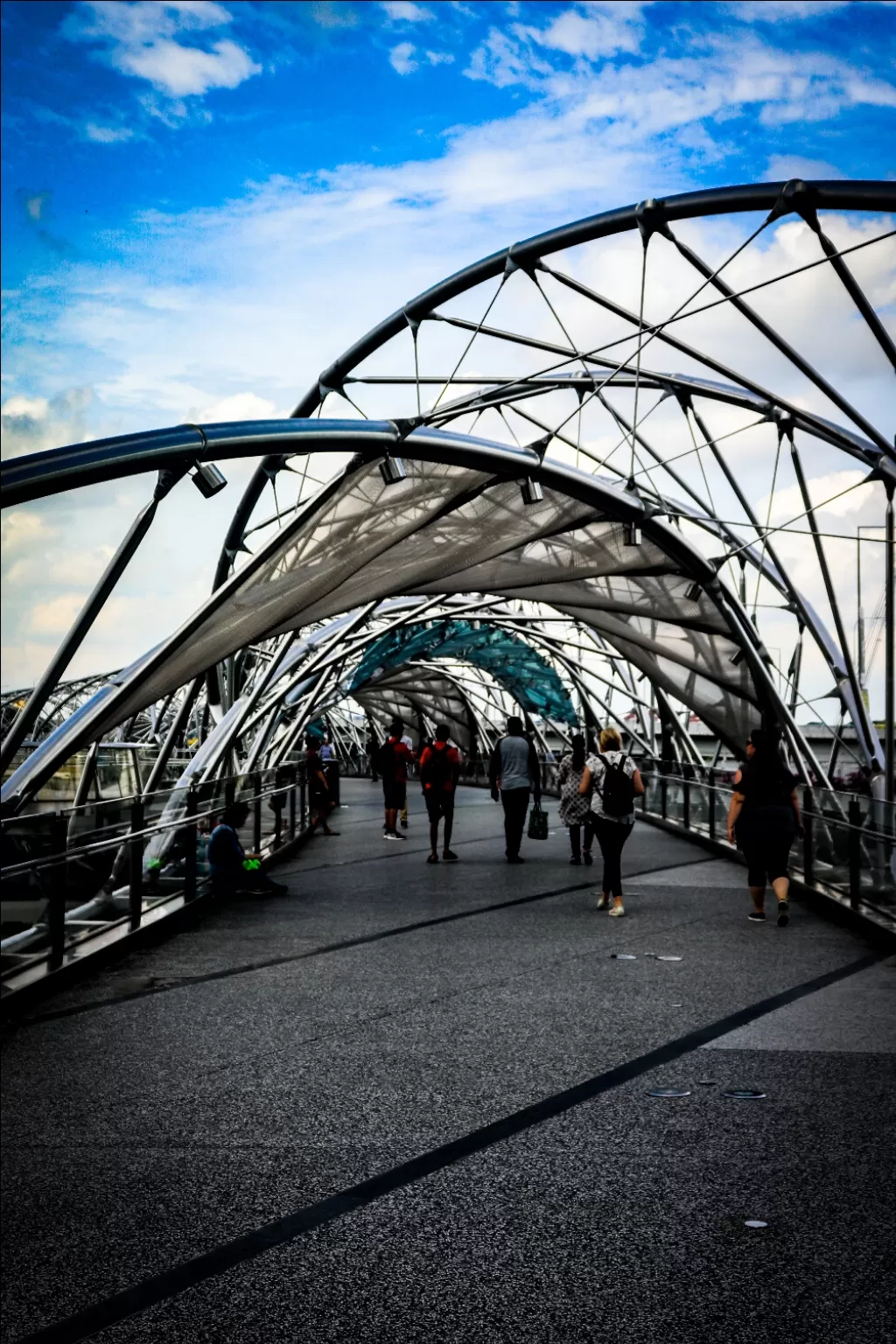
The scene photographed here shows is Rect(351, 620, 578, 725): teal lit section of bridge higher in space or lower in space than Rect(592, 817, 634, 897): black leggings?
higher

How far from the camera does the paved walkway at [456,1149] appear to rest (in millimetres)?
3986

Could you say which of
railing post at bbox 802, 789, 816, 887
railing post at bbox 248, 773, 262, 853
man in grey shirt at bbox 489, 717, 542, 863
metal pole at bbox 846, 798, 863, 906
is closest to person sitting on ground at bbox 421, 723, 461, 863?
man in grey shirt at bbox 489, 717, 542, 863

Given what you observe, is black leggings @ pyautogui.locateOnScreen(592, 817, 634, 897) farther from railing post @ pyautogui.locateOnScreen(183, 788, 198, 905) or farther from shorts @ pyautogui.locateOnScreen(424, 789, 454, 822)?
shorts @ pyautogui.locateOnScreen(424, 789, 454, 822)

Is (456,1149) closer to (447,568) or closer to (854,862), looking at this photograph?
(854,862)

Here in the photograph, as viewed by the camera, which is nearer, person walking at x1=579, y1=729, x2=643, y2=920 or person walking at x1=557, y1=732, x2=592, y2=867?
person walking at x1=579, y1=729, x2=643, y2=920

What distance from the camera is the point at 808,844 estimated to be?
1345 centimetres

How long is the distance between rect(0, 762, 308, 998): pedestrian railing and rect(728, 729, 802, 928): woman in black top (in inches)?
201

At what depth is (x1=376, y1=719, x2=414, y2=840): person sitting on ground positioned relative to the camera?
21362 mm

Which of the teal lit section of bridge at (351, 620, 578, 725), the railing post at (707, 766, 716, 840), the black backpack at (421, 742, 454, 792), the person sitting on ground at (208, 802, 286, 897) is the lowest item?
the person sitting on ground at (208, 802, 286, 897)

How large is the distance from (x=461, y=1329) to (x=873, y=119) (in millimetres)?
12940

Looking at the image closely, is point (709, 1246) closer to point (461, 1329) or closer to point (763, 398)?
point (461, 1329)

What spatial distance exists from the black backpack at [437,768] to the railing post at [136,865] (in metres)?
6.89

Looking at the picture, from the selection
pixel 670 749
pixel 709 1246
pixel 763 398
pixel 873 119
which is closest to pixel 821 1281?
pixel 709 1246

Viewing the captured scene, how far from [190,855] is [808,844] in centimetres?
610
